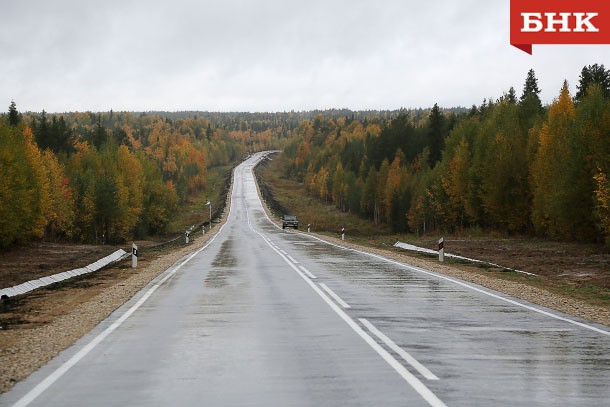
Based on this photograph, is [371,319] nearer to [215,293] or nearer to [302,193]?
[215,293]

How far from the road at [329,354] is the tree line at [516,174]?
93.4 ft

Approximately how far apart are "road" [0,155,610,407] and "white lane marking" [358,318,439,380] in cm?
2

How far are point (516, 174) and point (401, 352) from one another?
54.9m

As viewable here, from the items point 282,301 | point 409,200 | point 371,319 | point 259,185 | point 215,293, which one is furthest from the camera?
point 259,185

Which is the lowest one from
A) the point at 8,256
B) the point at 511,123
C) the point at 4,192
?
the point at 8,256

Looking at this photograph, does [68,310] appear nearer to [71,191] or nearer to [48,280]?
[48,280]

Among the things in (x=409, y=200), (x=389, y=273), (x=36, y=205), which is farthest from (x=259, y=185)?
(x=389, y=273)

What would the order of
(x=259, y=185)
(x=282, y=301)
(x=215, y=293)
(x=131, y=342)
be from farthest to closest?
(x=259, y=185)
(x=215, y=293)
(x=282, y=301)
(x=131, y=342)

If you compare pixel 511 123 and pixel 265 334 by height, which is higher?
pixel 511 123

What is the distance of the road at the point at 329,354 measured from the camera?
7.21 meters

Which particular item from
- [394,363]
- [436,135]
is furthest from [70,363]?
[436,135]

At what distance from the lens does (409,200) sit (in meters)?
102

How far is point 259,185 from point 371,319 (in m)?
185

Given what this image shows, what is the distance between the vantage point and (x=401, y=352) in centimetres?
959
